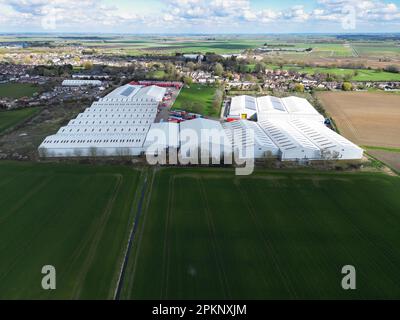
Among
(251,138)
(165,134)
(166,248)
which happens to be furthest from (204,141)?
(166,248)

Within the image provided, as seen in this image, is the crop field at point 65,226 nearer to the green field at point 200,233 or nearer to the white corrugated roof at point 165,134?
the green field at point 200,233

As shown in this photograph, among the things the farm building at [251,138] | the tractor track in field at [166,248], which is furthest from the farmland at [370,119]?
the tractor track in field at [166,248]

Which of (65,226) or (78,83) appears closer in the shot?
(65,226)

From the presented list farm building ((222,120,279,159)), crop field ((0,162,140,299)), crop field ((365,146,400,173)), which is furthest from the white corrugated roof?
crop field ((365,146,400,173))

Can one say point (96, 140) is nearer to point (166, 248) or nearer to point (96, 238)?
point (96, 238)

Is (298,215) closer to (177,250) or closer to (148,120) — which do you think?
(177,250)
